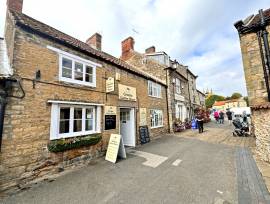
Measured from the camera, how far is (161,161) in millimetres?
7191

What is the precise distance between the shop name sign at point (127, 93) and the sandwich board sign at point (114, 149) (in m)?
3.00

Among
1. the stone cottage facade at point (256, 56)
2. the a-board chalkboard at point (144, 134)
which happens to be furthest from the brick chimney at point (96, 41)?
the stone cottage facade at point (256, 56)

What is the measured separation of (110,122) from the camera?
8.73 meters

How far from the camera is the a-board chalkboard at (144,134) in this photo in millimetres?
11258

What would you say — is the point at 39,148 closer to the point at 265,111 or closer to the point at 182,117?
the point at 265,111

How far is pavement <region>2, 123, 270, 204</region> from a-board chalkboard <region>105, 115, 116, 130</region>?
1.90 metres

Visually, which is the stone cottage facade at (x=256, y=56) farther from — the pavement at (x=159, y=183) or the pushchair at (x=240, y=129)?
the pavement at (x=159, y=183)

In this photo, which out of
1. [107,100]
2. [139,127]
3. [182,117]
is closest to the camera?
[107,100]

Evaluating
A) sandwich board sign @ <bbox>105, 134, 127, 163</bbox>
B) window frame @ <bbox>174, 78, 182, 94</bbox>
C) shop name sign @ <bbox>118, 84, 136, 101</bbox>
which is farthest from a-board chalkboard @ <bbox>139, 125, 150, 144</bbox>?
window frame @ <bbox>174, 78, 182, 94</bbox>

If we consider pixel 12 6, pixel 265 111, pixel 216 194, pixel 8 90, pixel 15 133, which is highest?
pixel 12 6

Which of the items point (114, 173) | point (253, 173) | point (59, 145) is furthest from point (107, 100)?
point (253, 173)

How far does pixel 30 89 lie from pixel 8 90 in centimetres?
65

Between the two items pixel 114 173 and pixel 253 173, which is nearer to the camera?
pixel 253 173

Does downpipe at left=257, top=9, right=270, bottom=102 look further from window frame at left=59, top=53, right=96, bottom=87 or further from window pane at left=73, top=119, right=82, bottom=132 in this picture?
window pane at left=73, top=119, right=82, bottom=132
